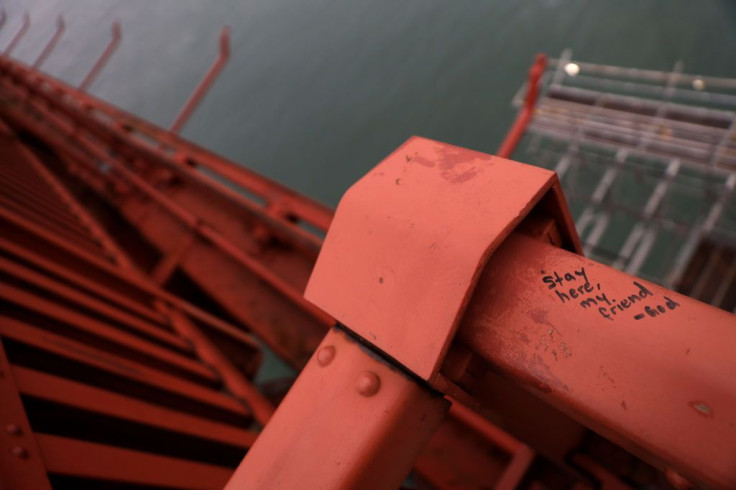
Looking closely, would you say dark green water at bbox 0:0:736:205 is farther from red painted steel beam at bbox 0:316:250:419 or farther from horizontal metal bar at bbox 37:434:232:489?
horizontal metal bar at bbox 37:434:232:489

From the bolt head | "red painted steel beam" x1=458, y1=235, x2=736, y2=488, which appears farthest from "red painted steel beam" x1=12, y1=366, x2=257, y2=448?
the bolt head

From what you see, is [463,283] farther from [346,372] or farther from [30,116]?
[30,116]

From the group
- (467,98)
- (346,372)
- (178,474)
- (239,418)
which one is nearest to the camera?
(346,372)

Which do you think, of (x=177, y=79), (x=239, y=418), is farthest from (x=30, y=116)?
(x=177, y=79)

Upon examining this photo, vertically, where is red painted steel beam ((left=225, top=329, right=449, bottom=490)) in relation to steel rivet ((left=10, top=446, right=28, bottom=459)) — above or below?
above

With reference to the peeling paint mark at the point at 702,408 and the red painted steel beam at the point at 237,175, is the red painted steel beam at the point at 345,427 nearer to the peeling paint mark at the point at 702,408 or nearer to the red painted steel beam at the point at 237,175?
the peeling paint mark at the point at 702,408

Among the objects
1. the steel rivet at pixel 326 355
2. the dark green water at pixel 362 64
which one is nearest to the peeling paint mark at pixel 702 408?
the steel rivet at pixel 326 355
